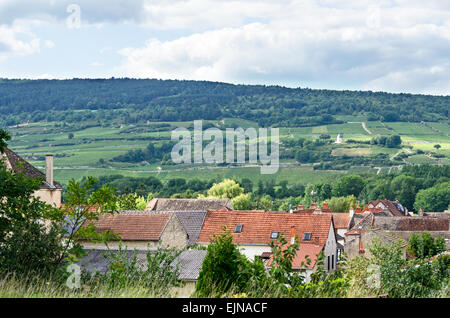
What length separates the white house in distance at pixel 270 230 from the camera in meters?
48.4

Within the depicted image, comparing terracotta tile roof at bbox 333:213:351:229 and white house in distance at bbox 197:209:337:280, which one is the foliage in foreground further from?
terracotta tile roof at bbox 333:213:351:229

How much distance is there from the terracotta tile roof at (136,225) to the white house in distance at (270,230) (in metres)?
6.51

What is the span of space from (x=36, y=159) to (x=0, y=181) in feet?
528

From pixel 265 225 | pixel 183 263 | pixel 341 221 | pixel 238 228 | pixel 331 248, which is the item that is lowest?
pixel 341 221

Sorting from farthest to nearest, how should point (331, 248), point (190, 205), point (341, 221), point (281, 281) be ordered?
point (341, 221)
point (190, 205)
point (331, 248)
point (281, 281)

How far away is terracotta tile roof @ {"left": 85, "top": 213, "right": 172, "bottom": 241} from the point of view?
41094 millimetres

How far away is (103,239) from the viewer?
65.5 ft

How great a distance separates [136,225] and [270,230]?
11.1 m

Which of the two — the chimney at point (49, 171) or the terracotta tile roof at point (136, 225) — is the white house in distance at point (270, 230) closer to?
the terracotta tile roof at point (136, 225)

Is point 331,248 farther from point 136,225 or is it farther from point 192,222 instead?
point 136,225

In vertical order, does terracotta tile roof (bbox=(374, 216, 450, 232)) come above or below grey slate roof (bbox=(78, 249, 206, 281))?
below

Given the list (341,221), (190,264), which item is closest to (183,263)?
(190,264)

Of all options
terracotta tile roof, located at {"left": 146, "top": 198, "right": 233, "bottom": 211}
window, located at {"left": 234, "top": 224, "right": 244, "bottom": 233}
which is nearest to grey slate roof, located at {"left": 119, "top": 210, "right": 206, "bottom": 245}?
window, located at {"left": 234, "top": 224, "right": 244, "bottom": 233}

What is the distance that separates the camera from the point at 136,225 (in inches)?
1661
